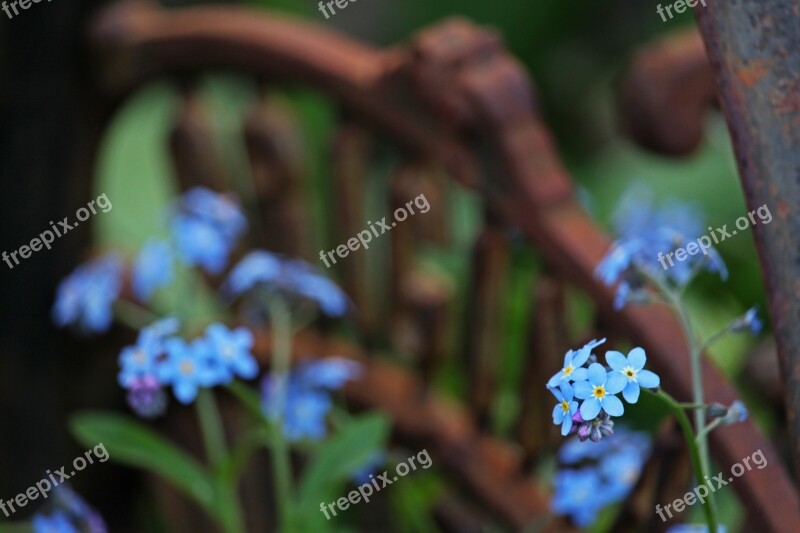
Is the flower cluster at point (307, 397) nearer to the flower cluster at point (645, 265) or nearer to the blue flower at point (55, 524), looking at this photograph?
the blue flower at point (55, 524)

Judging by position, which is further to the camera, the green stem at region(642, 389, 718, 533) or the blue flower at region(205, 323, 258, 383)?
the blue flower at region(205, 323, 258, 383)

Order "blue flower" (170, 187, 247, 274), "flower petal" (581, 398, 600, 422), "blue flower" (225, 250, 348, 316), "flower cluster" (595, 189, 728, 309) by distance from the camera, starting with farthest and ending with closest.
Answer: "blue flower" (170, 187, 247, 274) → "blue flower" (225, 250, 348, 316) → "flower cluster" (595, 189, 728, 309) → "flower petal" (581, 398, 600, 422)

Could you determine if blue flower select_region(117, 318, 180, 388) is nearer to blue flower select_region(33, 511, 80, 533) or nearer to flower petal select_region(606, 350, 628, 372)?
blue flower select_region(33, 511, 80, 533)

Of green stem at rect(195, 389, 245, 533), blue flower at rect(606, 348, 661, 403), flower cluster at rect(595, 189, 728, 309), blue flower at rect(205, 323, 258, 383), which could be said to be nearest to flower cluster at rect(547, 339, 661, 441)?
blue flower at rect(606, 348, 661, 403)

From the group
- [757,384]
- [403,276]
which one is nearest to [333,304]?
[403,276]

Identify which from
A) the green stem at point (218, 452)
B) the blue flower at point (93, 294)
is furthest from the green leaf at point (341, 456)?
the blue flower at point (93, 294)

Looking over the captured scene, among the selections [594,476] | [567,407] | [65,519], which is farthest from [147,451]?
[567,407]
